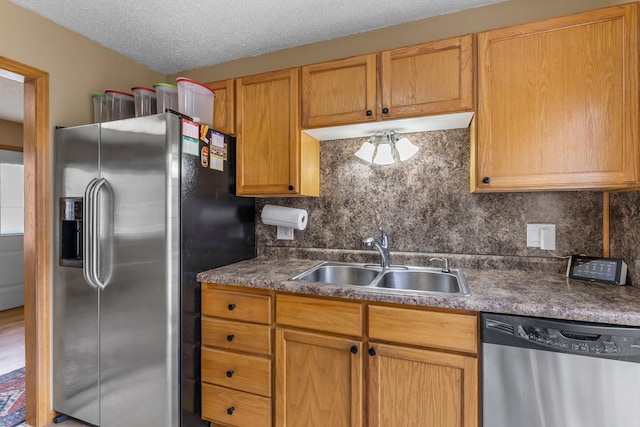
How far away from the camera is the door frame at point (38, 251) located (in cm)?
182

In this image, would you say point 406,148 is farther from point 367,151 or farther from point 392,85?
point 392,85

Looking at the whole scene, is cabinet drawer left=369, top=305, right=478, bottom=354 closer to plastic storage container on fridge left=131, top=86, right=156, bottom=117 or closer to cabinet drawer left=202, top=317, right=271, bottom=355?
cabinet drawer left=202, top=317, right=271, bottom=355

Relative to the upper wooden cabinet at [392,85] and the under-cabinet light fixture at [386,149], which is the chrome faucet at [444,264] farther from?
the upper wooden cabinet at [392,85]

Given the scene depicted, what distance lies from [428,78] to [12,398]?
341 centimetres

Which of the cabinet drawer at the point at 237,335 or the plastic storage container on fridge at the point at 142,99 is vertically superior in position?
the plastic storage container on fridge at the point at 142,99

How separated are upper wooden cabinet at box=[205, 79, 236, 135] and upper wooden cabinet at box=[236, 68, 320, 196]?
0.04 m

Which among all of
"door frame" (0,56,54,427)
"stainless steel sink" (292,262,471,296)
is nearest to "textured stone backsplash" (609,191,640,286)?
"stainless steel sink" (292,262,471,296)

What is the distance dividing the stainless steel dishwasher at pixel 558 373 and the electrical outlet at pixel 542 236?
672 mm

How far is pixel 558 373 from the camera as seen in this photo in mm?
1089

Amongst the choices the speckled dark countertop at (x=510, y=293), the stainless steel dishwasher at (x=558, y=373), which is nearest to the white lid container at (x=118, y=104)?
the speckled dark countertop at (x=510, y=293)

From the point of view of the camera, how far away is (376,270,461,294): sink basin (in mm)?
1685

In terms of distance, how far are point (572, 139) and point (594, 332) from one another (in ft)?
2.75

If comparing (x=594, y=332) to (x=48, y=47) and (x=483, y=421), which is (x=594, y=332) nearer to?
(x=483, y=421)

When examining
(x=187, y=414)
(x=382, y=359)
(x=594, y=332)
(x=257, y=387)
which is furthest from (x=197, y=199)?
(x=594, y=332)
